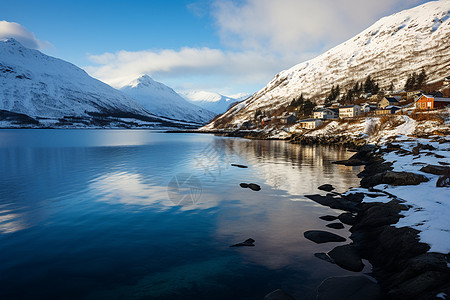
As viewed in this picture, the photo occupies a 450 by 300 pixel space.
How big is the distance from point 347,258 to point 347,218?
7239mm

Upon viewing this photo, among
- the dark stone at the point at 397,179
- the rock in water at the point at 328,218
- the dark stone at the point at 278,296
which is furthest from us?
the dark stone at the point at 397,179

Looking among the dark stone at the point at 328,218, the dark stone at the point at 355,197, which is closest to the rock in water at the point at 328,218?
the dark stone at the point at 328,218

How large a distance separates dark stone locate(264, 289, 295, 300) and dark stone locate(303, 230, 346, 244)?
23.5ft

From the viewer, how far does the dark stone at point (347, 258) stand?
1518 centimetres

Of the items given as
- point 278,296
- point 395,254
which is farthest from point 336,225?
point 278,296

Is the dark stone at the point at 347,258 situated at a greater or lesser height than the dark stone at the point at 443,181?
lesser

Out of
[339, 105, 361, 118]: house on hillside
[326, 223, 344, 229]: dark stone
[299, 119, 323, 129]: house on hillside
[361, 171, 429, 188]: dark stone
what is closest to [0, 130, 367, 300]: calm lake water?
[326, 223, 344, 229]: dark stone

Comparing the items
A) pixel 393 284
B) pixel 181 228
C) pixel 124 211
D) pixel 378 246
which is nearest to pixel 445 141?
pixel 378 246

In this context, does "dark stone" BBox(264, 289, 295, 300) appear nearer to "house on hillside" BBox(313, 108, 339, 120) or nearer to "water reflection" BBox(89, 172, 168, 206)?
"water reflection" BBox(89, 172, 168, 206)

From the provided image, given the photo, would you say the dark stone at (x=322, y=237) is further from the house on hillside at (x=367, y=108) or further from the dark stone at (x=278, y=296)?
the house on hillside at (x=367, y=108)

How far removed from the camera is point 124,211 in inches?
1017

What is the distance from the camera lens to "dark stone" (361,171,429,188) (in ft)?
89.9

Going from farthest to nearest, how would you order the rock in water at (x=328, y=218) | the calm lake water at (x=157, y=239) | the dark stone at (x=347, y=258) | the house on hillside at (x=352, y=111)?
the house on hillside at (x=352, y=111)
the rock in water at (x=328, y=218)
the dark stone at (x=347, y=258)
the calm lake water at (x=157, y=239)

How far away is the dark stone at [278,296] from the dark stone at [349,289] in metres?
1.73
